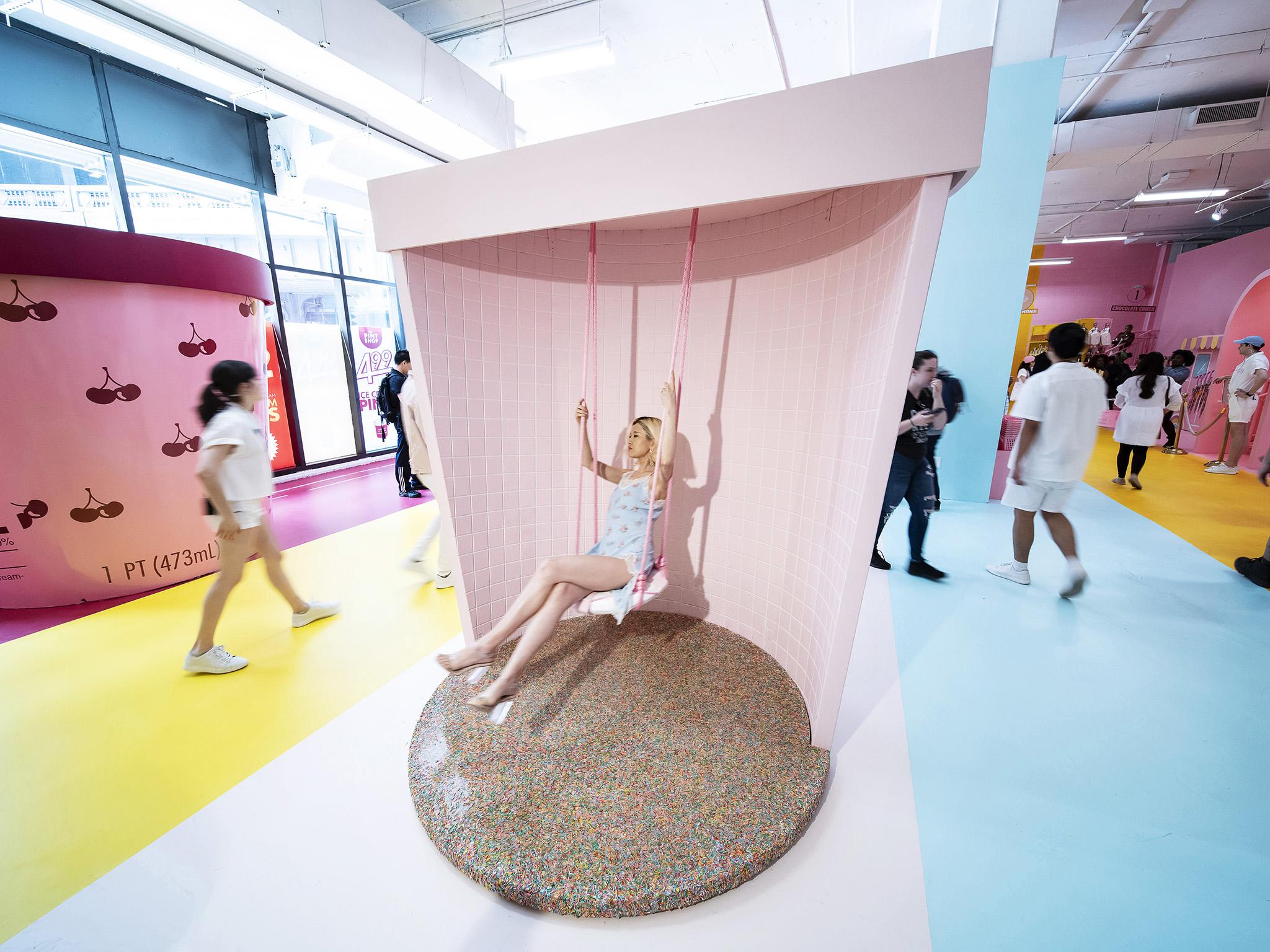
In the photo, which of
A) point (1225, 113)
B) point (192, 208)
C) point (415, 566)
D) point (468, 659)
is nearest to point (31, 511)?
point (415, 566)

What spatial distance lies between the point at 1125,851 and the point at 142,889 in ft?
9.62

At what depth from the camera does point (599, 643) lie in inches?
102

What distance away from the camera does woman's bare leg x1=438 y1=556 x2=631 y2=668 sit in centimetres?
186

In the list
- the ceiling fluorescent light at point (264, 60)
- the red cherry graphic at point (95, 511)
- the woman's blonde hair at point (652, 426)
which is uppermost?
the ceiling fluorescent light at point (264, 60)

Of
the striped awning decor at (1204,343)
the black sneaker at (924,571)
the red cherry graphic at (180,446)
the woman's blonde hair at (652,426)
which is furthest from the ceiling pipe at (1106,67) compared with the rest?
the red cherry graphic at (180,446)

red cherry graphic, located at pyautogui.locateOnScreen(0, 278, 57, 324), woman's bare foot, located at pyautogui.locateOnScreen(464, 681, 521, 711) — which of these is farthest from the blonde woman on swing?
red cherry graphic, located at pyautogui.locateOnScreen(0, 278, 57, 324)

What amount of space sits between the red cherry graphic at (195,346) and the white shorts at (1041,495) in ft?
17.0

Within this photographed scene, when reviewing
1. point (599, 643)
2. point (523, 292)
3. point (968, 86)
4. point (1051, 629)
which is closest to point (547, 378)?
point (523, 292)

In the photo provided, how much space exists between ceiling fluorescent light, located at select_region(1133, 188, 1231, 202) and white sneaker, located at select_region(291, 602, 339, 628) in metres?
11.9

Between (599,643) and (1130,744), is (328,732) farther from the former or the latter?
(1130,744)

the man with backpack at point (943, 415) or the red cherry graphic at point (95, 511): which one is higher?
the man with backpack at point (943, 415)

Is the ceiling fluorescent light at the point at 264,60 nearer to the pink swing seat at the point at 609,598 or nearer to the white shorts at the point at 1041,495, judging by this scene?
the pink swing seat at the point at 609,598

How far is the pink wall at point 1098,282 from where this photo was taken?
12.0m

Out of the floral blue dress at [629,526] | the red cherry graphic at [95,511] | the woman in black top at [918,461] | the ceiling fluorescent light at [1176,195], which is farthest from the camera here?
the ceiling fluorescent light at [1176,195]
